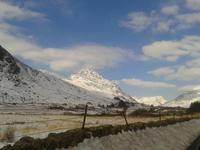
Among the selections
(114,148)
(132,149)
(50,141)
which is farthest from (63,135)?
(132,149)

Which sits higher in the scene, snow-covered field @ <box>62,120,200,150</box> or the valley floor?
the valley floor

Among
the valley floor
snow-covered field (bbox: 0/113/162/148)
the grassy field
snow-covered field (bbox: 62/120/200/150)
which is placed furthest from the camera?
the grassy field

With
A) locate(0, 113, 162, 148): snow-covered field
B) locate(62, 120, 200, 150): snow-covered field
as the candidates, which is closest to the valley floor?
locate(0, 113, 162, 148): snow-covered field

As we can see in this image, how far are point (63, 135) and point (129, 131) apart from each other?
27.1 feet

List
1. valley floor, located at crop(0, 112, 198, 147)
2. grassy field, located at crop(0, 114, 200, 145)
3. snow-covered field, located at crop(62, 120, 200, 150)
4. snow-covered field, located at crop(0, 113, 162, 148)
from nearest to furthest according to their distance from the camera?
snow-covered field, located at crop(62, 120, 200, 150), valley floor, located at crop(0, 112, 198, 147), snow-covered field, located at crop(0, 113, 162, 148), grassy field, located at crop(0, 114, 200, 145)

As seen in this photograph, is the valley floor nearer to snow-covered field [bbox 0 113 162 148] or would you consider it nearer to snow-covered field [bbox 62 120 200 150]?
snow-covered field [bbox 0 113 162 148]

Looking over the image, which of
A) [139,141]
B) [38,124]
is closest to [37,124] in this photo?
[38,124]

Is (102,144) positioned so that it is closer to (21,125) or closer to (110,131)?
(110,131)

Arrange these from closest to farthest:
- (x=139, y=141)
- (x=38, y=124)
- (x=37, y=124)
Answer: (x=139, y=141)
(x=37, y=124)
(x=38, y=124)

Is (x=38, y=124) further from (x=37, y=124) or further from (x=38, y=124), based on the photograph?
(x=37, y=124)

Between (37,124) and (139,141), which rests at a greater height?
(37,124)

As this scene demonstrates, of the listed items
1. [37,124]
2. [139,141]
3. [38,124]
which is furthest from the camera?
[38,124]

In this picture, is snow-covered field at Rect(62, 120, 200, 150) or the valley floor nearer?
snow-covered field at Rect(62, 120, 200, 150)

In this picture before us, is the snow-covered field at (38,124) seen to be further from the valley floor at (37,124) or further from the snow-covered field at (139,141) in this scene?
the snow-covered field at (139,141)
